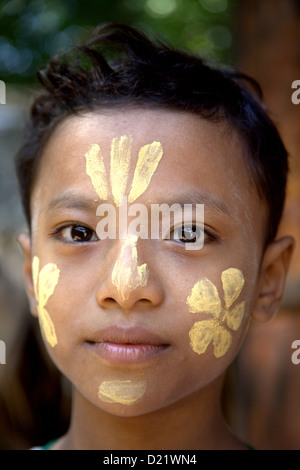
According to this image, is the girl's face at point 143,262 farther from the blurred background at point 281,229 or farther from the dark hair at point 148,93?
the blurred background at point 281,229

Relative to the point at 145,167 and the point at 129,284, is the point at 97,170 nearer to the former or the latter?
the point at 145,167

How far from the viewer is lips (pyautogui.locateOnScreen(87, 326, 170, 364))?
4.65ft

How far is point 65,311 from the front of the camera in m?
1.52

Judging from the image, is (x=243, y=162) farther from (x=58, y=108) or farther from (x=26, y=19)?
(x=26, y=19)

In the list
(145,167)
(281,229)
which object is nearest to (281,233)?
(281,229)

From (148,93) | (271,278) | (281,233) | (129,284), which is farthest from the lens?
(281,233)

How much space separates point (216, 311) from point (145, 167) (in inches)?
18.5

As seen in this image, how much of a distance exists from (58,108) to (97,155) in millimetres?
352

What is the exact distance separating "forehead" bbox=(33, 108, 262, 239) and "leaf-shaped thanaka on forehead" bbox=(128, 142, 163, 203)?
0.04 feet

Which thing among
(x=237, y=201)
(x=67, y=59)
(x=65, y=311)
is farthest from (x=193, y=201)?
(x=67, y=59)

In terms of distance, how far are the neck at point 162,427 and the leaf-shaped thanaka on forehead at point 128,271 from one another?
19.1 inches

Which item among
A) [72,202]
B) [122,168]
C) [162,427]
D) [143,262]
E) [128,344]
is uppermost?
[122,168]

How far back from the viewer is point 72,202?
1.56 metres

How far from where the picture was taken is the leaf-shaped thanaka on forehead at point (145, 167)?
1484 mm
